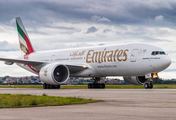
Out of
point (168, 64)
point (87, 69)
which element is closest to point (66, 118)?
point (168, 64)

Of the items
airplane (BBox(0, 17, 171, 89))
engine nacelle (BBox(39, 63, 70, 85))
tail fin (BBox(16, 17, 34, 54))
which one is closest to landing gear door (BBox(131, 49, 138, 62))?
airplane (BBox(0, 17, 171, 89))

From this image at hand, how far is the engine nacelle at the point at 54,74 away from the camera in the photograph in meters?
30.2

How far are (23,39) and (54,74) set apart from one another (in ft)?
51.6

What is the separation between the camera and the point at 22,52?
1804 inches

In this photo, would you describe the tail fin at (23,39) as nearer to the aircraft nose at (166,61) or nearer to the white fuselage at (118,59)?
the white fuselage at (118,59)

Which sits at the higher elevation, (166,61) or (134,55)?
(134,55)

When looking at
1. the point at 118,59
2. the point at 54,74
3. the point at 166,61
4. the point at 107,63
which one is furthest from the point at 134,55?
the point at 54,74

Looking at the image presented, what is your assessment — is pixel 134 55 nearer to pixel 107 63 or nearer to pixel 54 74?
pixel 107 63

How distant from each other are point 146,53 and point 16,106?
748 inches

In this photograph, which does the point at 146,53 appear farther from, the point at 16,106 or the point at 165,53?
the point at 16,106

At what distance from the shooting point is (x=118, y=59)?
3017 cm

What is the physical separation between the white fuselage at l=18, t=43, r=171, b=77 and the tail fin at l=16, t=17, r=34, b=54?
9.27 meters

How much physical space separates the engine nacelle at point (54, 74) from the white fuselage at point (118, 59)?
302cm

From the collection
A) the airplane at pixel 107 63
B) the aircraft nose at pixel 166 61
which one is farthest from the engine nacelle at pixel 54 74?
the aircraft nose at pixel 166 61
